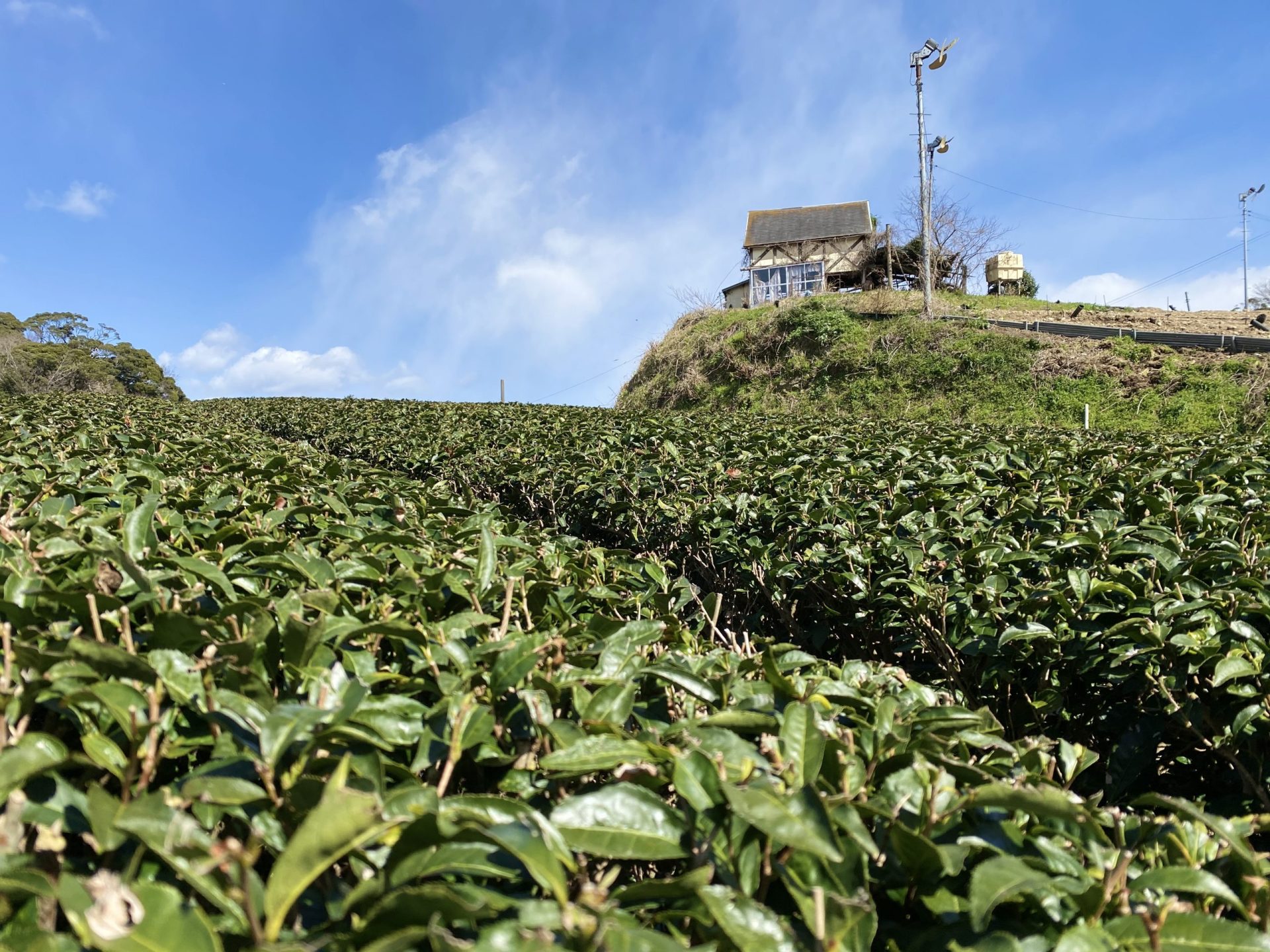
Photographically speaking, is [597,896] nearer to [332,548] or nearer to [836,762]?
[836,762]

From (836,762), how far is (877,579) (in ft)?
7.77

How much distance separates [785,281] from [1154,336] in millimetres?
18411

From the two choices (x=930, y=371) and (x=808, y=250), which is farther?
(x=808, y=250)

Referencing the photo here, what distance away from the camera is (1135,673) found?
2.28 meters

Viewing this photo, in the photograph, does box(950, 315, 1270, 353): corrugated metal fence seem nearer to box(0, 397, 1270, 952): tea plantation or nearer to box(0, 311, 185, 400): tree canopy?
box(0, 397, 1270, 952): tea plantation

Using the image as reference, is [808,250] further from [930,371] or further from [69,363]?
[69,363]

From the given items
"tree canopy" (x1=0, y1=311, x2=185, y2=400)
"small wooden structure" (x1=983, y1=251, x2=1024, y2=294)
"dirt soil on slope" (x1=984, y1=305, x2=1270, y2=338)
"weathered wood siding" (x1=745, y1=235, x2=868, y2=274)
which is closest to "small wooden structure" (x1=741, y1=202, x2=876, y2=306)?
"weathered wood siding" (x1=745, y1=235, x2=868, y2=274)

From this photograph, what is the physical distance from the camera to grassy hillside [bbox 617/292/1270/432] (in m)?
15.8

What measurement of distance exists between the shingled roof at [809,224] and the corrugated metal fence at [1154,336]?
44.9 feet

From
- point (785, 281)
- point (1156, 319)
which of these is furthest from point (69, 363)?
point (1156, 319)

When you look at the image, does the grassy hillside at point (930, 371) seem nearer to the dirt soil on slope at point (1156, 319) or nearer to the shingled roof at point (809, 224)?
the dirt soil on slope at point (1156, 319)

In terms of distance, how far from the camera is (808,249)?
34.2 m

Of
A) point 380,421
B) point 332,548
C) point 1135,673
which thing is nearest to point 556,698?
point 332,548

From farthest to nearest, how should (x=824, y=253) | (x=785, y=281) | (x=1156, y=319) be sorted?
(x=785, y=281) → (x=824, y=253) → (x=1156, y=319)
